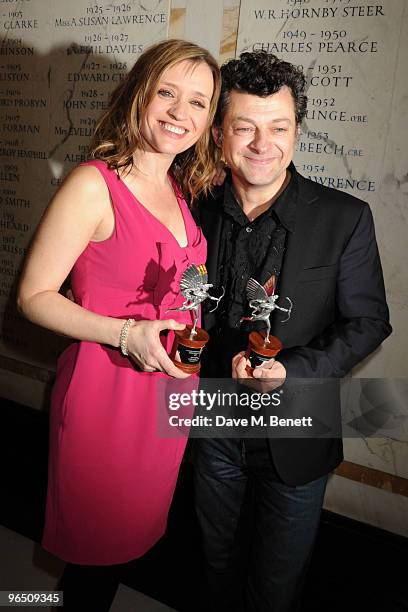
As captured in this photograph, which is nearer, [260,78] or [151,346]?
[151,346]

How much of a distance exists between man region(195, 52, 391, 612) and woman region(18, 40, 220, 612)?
0.12 m

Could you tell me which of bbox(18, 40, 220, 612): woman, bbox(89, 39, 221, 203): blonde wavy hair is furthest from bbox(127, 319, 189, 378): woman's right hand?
bbox(89, 39, 221, 203): blonde wavy hair

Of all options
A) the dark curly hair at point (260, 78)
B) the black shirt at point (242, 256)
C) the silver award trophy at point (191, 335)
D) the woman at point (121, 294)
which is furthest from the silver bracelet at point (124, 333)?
the dark curly hair at point (260, 78)

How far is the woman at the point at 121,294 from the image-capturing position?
5.46ft

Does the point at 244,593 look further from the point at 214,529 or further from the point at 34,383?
the point at 34,383

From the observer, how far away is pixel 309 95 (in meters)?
2.59

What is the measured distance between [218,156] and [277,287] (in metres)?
0.60

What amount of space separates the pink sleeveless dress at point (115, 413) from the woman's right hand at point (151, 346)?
0.22 metres

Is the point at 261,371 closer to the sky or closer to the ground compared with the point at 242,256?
closer to the ground

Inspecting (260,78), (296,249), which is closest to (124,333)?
(296,249)

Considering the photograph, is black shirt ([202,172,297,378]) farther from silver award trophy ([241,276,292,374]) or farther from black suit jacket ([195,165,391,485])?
silver award trophy ([241,276,292,374])

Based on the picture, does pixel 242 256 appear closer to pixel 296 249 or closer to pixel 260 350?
pixel 296 249

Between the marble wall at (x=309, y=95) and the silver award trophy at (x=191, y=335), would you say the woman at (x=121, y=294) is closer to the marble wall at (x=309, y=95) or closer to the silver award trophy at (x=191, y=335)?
the silver award trophy at (x=191, y=335)

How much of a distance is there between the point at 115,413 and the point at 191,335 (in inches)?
18.5
